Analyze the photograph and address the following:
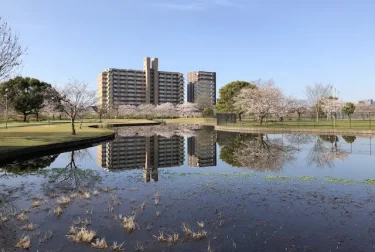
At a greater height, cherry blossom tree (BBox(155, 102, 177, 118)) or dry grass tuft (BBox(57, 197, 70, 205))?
cherry blossom tree (BBox(155, 102, 177, 118))

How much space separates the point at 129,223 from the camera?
6.15 m

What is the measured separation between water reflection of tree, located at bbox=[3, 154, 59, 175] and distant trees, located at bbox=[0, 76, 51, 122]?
41564 mm

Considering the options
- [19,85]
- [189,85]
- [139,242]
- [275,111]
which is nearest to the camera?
[139,242]

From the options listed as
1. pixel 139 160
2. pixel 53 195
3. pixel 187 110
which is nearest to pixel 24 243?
pixel 53 195

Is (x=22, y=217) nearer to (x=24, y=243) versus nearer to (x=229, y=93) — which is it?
(x=24, y=243)

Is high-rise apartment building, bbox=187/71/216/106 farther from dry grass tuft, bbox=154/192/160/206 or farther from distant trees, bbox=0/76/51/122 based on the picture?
dry grass tuft, bbox=154/192/160/206

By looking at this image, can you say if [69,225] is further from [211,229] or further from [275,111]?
[275,111]

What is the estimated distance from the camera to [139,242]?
→ 544 centimetres

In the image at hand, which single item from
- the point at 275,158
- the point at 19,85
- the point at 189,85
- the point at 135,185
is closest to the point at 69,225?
the point at 135,185

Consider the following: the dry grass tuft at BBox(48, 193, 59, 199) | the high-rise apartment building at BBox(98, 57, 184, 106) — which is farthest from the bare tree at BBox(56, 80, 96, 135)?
the high-rise apartment building at BBox(98, 57, 184, 106)

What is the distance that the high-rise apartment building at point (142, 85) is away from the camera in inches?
4301

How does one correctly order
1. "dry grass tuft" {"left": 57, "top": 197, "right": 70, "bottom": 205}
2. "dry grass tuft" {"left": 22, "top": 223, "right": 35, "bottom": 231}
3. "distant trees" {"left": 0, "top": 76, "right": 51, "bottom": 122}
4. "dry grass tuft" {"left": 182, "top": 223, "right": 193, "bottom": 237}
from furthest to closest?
"distant trees" {"left": 0, "top": 76, "right": 51, "bottom": 122} → "dry grass tuft" {"left": 57, "top": 197, "right": 70, "bottom": 205} → "dry grass tuft" {"left": 22, "top": 223, "right": 35, "bottom": 231} → "dry grass tuft" {"left": 182, "top": 223, "right": 193, "bottom": 237}

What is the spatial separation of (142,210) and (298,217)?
13.0 feet

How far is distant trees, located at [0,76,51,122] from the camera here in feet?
176
